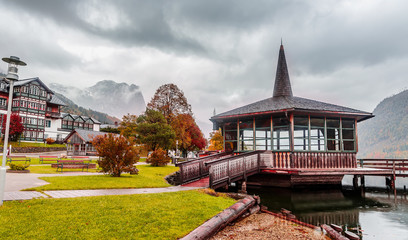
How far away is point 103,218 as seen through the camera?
5094 millimetres

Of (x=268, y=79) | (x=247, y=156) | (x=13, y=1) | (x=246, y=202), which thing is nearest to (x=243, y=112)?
(x=247, y=156)

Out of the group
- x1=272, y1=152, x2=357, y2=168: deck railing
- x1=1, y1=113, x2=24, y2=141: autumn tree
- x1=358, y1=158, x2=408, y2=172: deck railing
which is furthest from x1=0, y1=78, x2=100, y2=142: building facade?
x1=358, y1=158, x2=408, y2=172: deck railing

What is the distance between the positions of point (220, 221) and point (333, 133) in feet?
43.4

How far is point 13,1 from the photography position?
2127cm

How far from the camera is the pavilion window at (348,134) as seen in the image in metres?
14.8

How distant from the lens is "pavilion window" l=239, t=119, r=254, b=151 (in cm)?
1568

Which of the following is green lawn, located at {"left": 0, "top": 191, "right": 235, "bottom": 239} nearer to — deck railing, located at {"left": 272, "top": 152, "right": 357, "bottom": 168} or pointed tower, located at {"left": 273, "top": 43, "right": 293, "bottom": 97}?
deck railing, located at {"left": 272, "top": 152, "right": 357, "bottom": 168}

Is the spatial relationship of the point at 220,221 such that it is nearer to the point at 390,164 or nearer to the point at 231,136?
the point at 231,136

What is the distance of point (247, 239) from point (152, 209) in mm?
2499

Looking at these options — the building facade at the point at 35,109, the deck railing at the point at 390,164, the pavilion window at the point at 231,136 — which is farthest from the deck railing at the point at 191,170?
the building facade at the point at 35,109

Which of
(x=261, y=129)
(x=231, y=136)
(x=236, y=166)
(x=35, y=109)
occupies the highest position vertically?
(x=35, y=109)

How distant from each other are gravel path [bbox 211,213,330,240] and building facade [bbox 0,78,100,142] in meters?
51.0

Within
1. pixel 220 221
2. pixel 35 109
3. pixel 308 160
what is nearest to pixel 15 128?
pixel 35 109

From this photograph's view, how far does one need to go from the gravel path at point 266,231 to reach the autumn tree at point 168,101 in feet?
99.1
